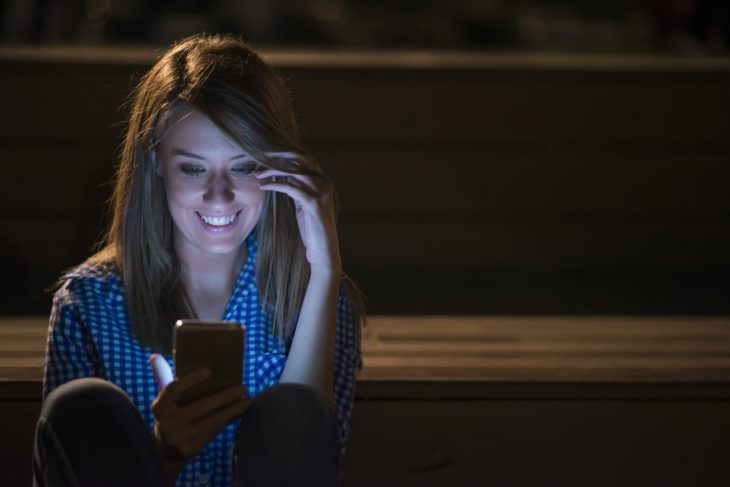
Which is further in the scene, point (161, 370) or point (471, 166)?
point (471, 166)

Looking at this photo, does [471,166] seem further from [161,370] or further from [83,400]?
[83,400]

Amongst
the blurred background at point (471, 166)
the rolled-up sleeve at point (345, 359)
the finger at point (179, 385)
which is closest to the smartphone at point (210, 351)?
the finger at point (179, 385)

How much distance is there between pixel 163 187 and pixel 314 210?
268 mm

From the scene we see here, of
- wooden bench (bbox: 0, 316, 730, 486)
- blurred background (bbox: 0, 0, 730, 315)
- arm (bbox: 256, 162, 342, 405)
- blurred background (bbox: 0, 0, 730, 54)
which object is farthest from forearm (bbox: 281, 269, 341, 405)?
blurred background (bbox: 0, 0, 730, 54)

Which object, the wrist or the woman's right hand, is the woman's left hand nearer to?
the wrist

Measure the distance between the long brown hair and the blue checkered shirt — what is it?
0.9 inches

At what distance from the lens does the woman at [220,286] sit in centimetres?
154

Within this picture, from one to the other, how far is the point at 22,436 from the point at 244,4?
3059mm

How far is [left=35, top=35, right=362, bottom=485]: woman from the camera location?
5.04ft

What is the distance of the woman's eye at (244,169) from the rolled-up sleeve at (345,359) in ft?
0.89

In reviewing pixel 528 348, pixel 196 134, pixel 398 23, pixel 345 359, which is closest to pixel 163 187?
pixel 196 134

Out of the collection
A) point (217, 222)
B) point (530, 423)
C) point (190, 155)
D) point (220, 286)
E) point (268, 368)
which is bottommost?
point (530, 423)

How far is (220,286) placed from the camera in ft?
6.01

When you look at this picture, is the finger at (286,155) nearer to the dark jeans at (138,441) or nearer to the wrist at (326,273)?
the wrist at (326,273)
